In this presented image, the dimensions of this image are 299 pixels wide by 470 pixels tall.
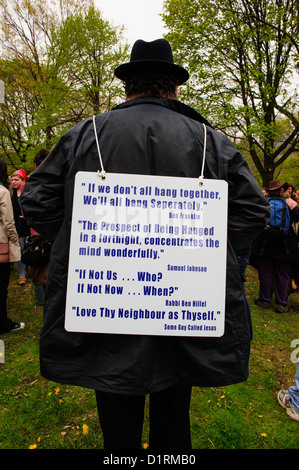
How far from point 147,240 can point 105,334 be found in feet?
1.34

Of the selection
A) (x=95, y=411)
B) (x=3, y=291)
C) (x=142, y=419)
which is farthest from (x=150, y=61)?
(x=3, y=291)

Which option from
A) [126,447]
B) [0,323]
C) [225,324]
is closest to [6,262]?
[0,323]

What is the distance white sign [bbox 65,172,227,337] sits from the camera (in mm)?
1173

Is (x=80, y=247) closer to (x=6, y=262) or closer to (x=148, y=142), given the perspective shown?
(x=148, y=142)

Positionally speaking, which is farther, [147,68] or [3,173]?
[3,173]

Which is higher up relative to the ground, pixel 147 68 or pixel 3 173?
pixel 147 68

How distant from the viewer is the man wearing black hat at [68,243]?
1.21 metres

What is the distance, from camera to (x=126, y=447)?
1340 mm

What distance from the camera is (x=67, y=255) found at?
1227mm

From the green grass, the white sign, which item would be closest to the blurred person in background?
the green grass

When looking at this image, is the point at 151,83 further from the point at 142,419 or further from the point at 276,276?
the point at 276,276

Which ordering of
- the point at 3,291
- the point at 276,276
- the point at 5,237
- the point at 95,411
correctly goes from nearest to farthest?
1. the point at 95,411
2. the point at 5,237
3. the point at 3,291
4. the point at 276,276

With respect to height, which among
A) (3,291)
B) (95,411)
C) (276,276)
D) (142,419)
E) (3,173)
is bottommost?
(95,411)

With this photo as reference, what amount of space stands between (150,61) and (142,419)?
1.56 meters
